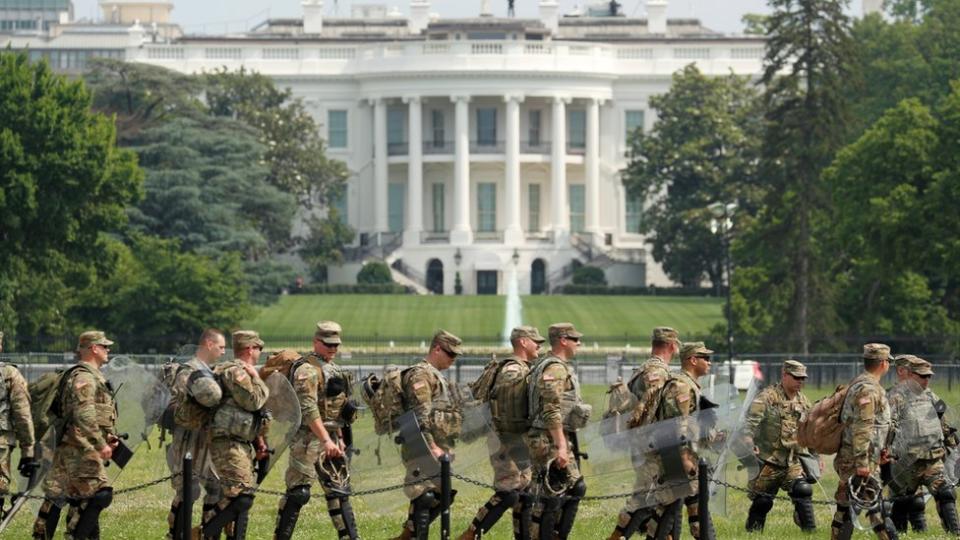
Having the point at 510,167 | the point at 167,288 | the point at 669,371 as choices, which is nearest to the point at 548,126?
the point at 510,167

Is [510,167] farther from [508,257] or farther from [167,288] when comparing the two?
[167,288]

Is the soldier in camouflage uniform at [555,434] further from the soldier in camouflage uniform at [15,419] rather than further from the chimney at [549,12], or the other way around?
the chimney at [549,12]

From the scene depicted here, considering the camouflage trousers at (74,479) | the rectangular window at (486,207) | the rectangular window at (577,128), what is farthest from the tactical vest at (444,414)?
the rectangular window at (577,128)

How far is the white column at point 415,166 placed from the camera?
11612 centimetres

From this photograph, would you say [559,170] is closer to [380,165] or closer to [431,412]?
[380,165]

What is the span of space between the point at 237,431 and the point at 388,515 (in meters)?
6.53

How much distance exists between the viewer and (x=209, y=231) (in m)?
89.2

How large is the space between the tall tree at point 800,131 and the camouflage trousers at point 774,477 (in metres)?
44.9

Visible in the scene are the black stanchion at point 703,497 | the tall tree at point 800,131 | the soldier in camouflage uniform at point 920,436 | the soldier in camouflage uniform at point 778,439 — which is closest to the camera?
the black stanchion at point 703,497

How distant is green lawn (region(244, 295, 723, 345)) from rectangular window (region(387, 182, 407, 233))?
16.0m

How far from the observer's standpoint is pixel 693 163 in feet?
333

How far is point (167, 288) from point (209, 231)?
15652 mm

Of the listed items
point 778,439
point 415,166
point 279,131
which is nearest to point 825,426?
point 778,439

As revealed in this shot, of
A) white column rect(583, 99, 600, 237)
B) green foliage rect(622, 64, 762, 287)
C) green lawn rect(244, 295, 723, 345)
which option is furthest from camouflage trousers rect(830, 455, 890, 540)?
white column rect(583, 99, 600, 237)
